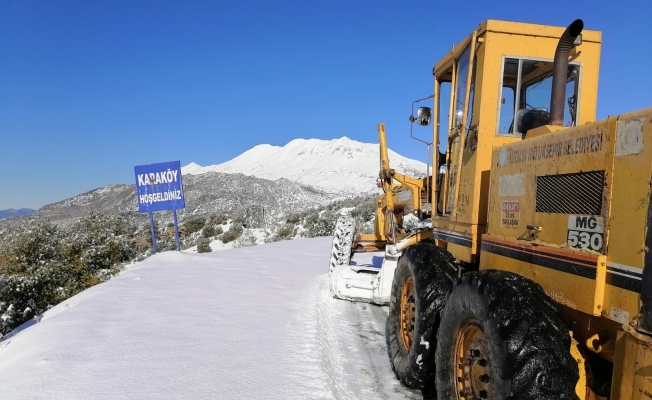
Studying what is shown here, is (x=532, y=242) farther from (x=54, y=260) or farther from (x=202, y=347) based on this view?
(x=54, y=260)

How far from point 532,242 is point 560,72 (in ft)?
4.30

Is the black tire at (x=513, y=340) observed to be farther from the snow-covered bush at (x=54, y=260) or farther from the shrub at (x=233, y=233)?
the shrub at (x=233, y=233)

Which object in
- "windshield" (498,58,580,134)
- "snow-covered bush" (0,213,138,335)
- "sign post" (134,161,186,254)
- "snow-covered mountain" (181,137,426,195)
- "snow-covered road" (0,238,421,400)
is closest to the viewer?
"snow-covered road" (0,238,421,400)

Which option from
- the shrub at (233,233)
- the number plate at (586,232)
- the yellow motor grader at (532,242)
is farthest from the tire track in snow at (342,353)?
the shrub at (233,233)

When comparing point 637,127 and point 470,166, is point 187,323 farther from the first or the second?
point 637,127

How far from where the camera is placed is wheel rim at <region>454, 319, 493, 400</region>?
8.70 ft

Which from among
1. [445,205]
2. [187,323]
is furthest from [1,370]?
[445,205]

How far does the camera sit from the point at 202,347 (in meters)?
4.12

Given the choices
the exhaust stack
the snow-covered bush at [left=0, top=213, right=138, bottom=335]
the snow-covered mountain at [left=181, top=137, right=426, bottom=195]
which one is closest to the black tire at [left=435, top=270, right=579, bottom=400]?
the exhaust stack

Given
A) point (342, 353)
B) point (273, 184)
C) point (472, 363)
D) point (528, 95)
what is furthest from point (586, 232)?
point (273, 184)

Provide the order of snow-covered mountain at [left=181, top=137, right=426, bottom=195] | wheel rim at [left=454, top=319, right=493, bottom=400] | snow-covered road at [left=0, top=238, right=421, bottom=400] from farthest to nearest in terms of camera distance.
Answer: snow-covered mountain at [left=181, top=137, right=426, bottom=195] → snow-covered road at [left=0, top=238, right=421, bottom=400] → wheel rim at [left=454, top=319, right=493, bottom=400]

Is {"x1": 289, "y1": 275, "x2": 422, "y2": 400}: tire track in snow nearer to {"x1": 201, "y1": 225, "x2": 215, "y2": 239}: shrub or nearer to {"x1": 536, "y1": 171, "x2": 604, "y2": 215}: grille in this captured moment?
{"x1": 536, "y1": 171, "x2": 604, "y2": 215}: grille

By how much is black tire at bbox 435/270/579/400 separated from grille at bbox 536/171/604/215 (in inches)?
19.0

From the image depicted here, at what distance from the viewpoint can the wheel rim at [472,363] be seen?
2.65m
